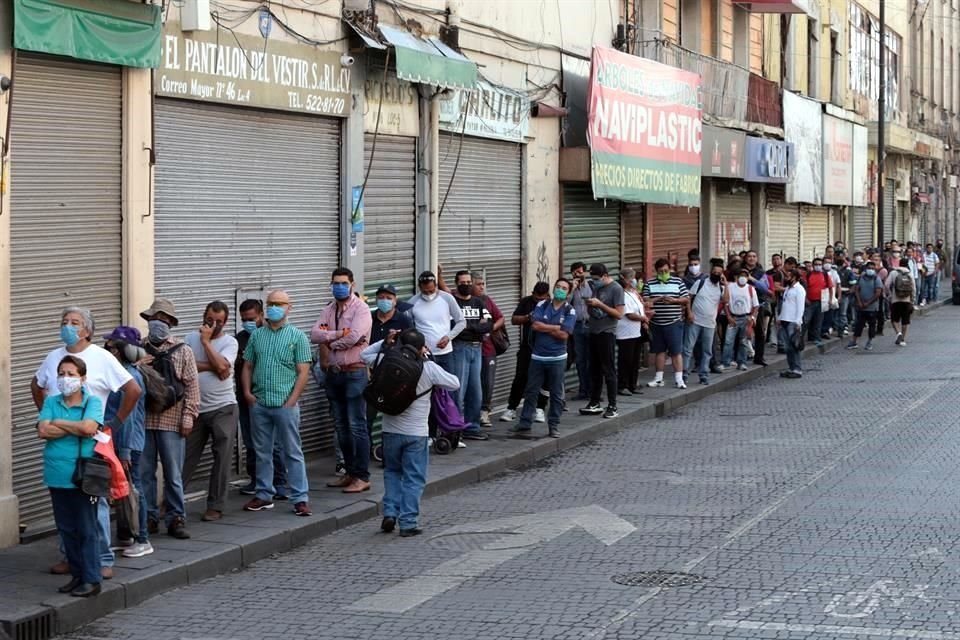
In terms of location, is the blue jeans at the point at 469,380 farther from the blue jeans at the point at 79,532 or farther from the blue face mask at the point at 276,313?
the blue jeans at the point at 79,532

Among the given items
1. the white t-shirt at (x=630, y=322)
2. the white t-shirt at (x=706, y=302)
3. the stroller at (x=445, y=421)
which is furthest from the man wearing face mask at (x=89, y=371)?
the white t-shirt at (x=706, y=302)

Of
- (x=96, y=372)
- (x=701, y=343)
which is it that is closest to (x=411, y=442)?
(x=96, y=372)

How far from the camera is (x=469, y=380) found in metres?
16.3

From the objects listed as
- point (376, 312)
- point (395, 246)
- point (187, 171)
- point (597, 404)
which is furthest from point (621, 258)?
point (187, 171)

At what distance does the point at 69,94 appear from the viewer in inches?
455

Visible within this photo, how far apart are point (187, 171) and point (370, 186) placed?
3308 mm

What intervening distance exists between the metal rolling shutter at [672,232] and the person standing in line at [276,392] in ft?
45.3

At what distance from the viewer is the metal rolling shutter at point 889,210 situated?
47219 millimetres

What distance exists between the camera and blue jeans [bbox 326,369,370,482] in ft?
42.5

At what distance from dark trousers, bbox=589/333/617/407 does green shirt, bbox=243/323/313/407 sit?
6.73 metres

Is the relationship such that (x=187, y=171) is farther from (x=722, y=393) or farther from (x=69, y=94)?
(x=722, y=393)

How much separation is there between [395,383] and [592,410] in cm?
749

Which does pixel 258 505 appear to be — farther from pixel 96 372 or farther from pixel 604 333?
pixel 604 333

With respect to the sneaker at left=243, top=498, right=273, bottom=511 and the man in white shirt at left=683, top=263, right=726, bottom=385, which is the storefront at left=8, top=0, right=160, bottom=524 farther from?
the man in white shirt at left=683, top=263, right=726, bottom=385
